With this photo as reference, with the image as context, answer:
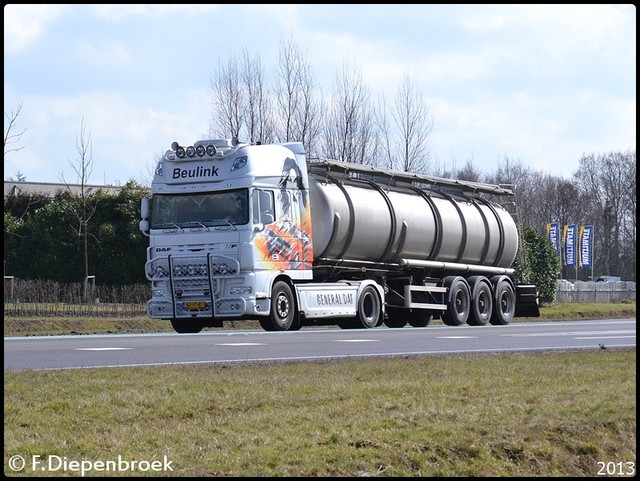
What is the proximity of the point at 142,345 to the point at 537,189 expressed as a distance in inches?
3299

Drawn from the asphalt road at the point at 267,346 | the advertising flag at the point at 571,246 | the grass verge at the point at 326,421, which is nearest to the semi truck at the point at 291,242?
the asphalt road at the point at 267,346

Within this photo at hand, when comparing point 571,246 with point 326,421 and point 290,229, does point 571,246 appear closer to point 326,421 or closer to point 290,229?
point 290,229

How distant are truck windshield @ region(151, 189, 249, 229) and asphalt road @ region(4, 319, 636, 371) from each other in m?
2.37

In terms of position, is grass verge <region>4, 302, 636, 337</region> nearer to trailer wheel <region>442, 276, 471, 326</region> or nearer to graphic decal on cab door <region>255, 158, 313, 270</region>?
trailer wheel <region>442, 276, 471, 326</region>

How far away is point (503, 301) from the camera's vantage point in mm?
34094

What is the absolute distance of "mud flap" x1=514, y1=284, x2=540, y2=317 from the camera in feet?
115

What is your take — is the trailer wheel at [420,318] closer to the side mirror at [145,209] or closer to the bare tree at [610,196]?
the side mirror at [145,209]

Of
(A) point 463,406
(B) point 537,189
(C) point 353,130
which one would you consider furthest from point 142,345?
(B) point 537,189

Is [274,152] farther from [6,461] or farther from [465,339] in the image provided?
[6,461]

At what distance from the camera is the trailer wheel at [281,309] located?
25.1 meters

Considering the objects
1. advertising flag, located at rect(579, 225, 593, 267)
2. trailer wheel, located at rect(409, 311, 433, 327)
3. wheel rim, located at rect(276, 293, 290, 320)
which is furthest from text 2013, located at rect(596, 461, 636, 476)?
advertising flag, located at rect(579, 225, 593, 267)

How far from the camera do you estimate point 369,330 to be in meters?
27.1

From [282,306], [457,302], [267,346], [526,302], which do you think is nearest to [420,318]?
[457,302]

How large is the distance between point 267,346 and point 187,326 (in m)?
7.59
